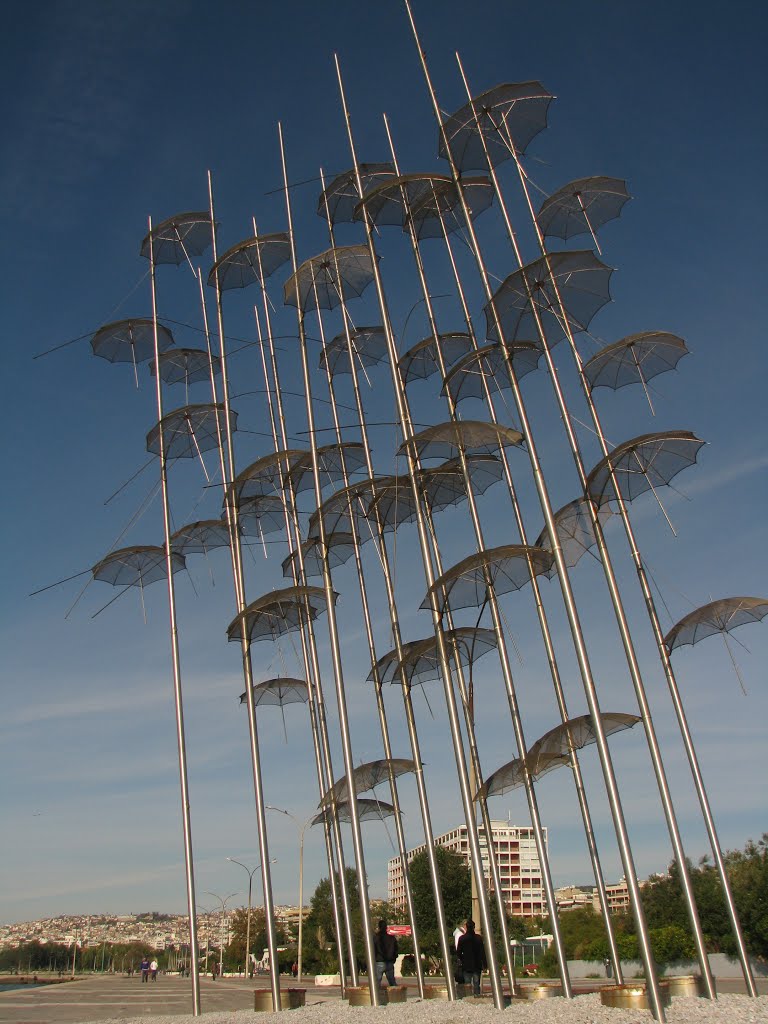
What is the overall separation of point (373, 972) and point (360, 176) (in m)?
19.5

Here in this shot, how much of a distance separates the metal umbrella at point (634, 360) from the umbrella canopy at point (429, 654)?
696cm

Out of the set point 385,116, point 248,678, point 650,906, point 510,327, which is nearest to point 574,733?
point 248,678

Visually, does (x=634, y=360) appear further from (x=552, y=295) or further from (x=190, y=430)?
(x=190, y=430)

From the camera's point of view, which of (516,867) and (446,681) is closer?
(446,681)

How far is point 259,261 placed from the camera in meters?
24.7

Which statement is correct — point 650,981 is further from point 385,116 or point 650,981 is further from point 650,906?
point 650,906

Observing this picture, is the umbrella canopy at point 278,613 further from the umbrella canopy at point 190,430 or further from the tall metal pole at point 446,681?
the umbrella canopy at point 190,430

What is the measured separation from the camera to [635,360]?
1956 cm

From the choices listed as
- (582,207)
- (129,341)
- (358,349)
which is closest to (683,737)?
(582,207)

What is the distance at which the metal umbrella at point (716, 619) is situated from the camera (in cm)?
1783

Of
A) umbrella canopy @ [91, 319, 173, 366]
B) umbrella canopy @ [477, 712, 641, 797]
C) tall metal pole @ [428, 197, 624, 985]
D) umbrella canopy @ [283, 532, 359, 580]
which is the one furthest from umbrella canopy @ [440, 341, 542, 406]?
umbrella canopy @ [91, 319, 173, 366]

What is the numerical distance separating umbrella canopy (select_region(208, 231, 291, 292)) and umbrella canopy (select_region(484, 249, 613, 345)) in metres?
7.94

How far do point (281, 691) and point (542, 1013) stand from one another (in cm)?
1368

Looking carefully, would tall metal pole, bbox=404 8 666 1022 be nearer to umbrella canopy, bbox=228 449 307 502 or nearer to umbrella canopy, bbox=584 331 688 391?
umbrella canopy, bbox=584 331 688 391
